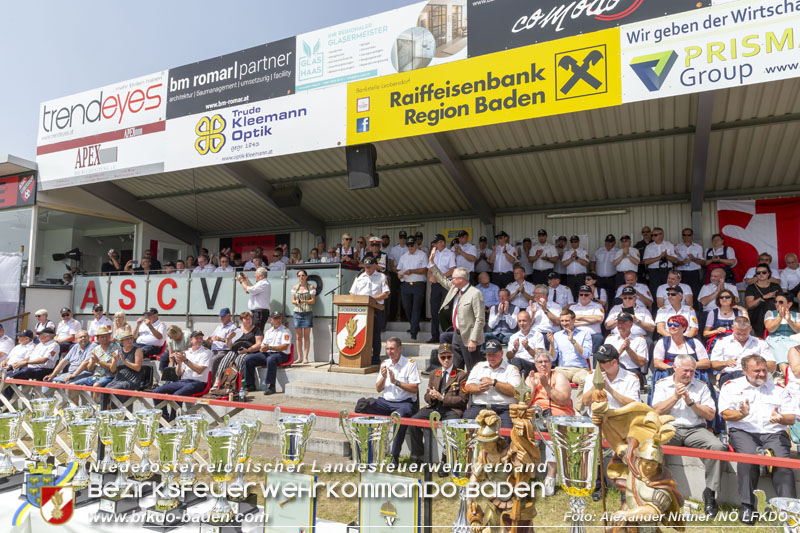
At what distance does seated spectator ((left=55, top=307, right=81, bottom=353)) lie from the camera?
28.5ft

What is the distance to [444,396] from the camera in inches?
176

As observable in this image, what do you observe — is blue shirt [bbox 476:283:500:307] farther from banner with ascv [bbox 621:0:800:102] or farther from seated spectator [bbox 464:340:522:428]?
banner with ascv [bbox 621:0:800:102]

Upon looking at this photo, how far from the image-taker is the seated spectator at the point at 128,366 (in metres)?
6.44

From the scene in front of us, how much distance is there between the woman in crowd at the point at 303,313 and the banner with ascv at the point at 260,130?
6.83ft

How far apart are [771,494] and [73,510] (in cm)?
447

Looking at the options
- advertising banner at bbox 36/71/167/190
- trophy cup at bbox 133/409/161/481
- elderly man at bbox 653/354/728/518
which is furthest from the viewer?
advertising banner at bbox 36/71/167/190

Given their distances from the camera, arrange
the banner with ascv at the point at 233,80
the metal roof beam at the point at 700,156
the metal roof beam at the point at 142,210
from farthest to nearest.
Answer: the metal roof beam at the point at 142,210
the banner with ascv at the point at 233,80
the metal roof beam at the point at 700,156

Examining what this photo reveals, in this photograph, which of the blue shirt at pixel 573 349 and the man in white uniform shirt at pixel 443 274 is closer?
the blue shirt at pixel 573 349

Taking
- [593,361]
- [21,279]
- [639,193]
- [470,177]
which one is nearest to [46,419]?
[593,361]

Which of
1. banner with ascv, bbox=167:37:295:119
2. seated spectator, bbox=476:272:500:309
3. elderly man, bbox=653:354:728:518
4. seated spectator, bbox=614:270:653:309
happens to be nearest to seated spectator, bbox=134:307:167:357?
banner with ascv, bbox=167:37:295:119

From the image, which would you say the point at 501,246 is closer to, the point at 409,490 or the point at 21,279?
the point at 409,490

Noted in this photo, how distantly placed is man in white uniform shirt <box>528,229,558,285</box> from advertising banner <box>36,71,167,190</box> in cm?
678

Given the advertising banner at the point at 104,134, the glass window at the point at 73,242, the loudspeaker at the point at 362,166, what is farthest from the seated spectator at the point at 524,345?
the glass window at the point at 73,242

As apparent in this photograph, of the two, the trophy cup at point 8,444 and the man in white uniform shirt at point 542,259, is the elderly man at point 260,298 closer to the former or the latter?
the man in white uniform shirt at point 542,259
